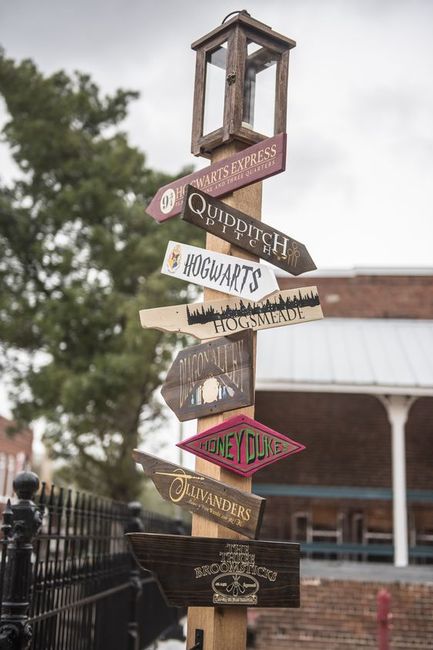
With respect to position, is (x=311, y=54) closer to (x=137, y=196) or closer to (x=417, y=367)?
(x=417, y=367)

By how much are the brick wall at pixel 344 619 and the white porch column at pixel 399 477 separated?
119 centimetres

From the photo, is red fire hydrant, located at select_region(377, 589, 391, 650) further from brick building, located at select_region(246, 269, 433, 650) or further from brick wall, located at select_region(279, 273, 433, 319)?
brick wall, located at select_region(279, 273, 433, 319)

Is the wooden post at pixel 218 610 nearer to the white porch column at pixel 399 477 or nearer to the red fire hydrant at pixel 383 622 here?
the red fire hydrant at pixel 383 622

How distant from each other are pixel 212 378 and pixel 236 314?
35 cm

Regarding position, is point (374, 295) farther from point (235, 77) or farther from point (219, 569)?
point (219, 569)

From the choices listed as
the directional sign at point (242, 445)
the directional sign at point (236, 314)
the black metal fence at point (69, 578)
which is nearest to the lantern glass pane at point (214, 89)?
the directional sign at point (236, 314)

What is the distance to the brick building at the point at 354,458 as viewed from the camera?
9672mm

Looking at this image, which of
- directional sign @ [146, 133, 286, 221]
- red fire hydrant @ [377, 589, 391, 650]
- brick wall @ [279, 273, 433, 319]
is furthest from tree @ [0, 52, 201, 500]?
directional sign @ [146, 133, 286, 221]

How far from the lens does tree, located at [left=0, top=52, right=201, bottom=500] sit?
58.1 feet

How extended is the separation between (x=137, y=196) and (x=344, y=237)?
7059mm

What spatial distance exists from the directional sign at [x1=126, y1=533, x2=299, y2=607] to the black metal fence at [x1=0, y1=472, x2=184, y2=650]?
694mm

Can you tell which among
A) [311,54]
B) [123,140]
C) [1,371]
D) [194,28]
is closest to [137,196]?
[123,140]

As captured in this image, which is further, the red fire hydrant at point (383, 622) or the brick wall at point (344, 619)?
the brick wall at point (344, 619)

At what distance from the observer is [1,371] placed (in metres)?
20.0
